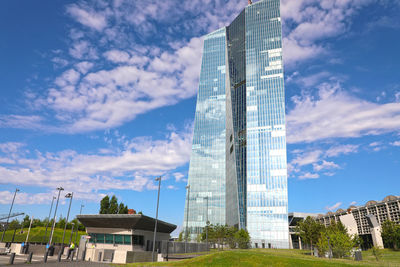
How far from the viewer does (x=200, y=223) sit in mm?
131125

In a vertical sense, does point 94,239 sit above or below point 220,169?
below

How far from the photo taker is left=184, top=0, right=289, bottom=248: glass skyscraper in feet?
370

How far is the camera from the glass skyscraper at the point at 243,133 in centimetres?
11269

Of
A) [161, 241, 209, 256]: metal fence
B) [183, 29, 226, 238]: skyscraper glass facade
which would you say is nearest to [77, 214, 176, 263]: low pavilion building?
[161, 241, 209, 256]: metal fence

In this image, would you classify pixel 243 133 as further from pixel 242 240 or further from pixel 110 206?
pixel 110 206

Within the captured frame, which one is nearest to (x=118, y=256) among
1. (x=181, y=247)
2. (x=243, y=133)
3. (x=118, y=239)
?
(x=118, y=239)

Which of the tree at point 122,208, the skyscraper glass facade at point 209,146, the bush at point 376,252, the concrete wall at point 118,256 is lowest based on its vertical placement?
the concrete wall at point 118,256

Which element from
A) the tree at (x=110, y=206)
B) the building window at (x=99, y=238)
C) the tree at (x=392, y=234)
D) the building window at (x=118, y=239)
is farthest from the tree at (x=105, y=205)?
the tree at (x=392, y=234)

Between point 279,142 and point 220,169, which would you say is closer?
point 279,142

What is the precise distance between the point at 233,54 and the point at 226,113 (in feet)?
119

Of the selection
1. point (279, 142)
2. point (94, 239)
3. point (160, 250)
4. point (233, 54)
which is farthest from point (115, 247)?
point (233, 54)

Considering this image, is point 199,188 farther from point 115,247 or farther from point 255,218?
point 115,247

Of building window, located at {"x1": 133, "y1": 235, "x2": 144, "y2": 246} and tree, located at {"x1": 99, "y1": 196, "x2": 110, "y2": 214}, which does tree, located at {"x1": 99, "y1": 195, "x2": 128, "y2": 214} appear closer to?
tree, located at {"x1": 99, "y1": 196, "x2": 110, "y2": 214}

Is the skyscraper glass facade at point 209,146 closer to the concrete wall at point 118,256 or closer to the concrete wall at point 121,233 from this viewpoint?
the concrete wall at point 121,233
